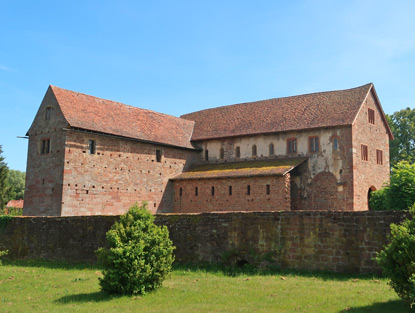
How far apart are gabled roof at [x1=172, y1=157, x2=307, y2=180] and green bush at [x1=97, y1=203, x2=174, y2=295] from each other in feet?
61.6

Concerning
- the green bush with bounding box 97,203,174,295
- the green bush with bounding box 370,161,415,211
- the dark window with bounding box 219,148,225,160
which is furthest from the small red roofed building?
the green bush with bounding box 97,203,174,295

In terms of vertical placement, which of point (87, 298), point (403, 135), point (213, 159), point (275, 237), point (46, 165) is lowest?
point (87, 298)

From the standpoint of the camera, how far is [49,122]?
32656 millimetres

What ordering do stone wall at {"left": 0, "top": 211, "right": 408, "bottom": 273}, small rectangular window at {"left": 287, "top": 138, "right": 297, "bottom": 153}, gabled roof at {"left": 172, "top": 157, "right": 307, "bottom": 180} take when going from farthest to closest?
small rectangular window at {"left": 287, "top": 138, "right": 297, "bottom": 153}
gabled roof at {"left": 172, "top": 157, "right": 307, "bottom": 180}
stone wall at {"left": 0, "top": 211, "right": 408, "bottom": 273}

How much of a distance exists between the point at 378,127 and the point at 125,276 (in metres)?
29.6

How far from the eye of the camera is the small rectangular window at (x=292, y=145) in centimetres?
3556

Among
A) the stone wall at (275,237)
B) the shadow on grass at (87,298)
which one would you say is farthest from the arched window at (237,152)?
the shadow on grass at (87,298)

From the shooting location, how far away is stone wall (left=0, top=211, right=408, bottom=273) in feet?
47.8

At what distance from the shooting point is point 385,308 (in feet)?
34.9

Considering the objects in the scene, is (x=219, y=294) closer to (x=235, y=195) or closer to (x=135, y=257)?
(x=135, y=257)

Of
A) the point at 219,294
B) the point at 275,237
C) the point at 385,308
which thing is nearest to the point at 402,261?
the point at 385,308

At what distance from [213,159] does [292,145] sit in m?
7.66

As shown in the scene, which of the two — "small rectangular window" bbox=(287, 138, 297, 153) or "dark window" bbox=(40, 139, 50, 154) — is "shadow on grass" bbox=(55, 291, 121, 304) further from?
"small rectangular window" bbox=(287, 138, 297, 153)

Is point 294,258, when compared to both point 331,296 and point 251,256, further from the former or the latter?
point 331,296
